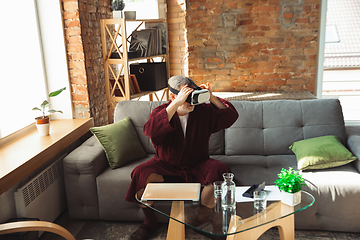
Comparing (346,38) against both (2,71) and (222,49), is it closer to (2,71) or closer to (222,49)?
(222,49)

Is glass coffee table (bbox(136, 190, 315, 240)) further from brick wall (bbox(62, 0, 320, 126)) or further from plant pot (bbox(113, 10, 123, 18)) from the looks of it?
brick wall (bbox(62, 0, 320, 126))

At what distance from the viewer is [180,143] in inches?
87.2

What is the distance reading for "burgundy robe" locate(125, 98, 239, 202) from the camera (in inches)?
83.0

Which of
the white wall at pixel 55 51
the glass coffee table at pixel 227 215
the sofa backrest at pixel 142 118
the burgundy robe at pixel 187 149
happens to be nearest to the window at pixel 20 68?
the white wall at pixel 55 51

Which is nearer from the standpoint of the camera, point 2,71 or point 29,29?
point 2,71

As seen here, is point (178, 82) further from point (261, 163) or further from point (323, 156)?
point (323, 156)

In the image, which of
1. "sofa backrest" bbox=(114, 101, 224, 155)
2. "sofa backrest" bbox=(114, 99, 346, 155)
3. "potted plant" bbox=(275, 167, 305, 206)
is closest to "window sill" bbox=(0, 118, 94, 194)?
"sofa backrest" bbox=(114, 101, 224, 155)

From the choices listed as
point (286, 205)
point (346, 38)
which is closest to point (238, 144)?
point (286, 205)

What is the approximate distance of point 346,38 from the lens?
403 centimetres

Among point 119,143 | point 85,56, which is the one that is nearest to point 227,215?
point 119,143

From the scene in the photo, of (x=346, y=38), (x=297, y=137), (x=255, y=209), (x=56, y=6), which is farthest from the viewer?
(x=346, y=38)

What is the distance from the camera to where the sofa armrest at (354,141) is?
2287 mm

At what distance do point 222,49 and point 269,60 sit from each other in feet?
2.05

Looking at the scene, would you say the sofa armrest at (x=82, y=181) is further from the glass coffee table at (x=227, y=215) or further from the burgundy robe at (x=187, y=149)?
the glass coffee table at (x=227, y=215)
